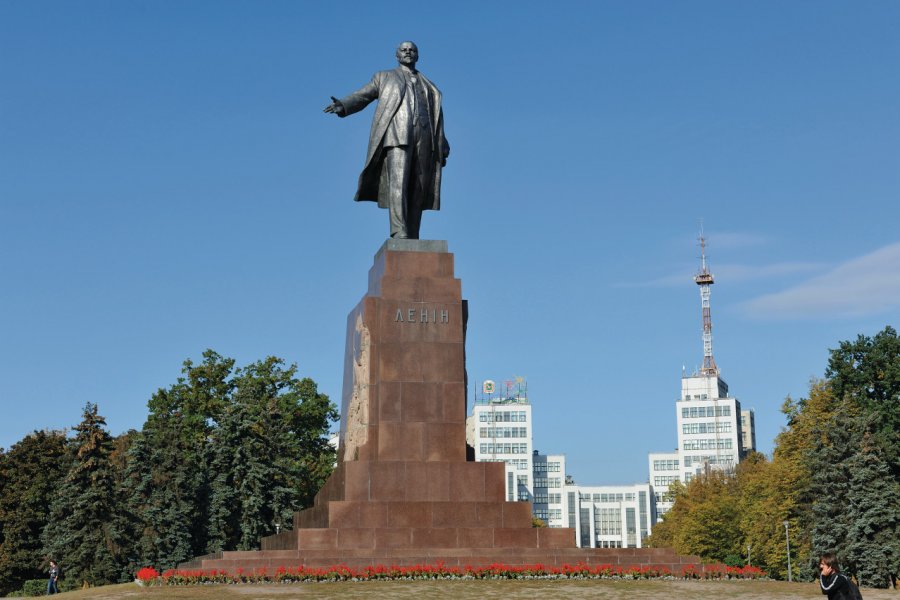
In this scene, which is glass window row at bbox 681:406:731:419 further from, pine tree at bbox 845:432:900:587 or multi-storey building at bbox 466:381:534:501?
pine tree at bbox 845:432:900:587

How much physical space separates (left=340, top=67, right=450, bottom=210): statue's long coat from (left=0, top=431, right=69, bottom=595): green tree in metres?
24.2

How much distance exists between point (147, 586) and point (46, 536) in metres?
25.7

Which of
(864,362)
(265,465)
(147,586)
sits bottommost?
(147,586)

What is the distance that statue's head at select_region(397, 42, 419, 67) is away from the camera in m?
22.4

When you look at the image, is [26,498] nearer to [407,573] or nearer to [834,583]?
[407,573]

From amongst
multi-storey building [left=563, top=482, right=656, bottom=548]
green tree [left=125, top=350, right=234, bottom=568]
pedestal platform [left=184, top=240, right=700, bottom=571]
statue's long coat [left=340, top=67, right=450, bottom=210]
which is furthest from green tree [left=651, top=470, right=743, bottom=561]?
multi-storey building [left=563, top=482, right=656, bottom=548]

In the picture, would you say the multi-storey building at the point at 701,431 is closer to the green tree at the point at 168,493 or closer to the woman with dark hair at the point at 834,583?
the green tree at the point at 168,493

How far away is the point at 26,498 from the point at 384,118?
28.8 meters

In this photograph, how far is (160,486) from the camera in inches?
1547

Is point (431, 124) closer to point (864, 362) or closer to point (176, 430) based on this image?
point (176, 430)

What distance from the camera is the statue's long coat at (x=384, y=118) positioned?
22.0 m

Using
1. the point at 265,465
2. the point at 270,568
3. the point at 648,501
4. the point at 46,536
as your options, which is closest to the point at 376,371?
the point at 270,568

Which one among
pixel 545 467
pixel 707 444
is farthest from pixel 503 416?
pixel 707 444

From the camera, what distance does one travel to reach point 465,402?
67.4 ft
